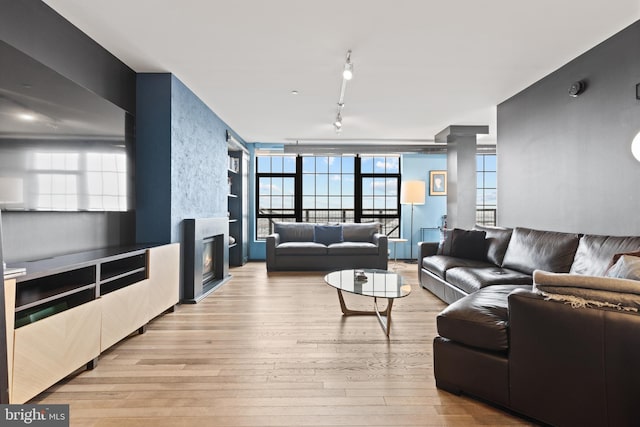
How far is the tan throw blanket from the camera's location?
1404 mm

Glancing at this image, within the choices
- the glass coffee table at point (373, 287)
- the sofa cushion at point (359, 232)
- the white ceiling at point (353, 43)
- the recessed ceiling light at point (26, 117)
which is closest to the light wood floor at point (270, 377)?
the glass coffee table at point (373, 287)

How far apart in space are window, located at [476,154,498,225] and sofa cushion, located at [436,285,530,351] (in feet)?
19.3

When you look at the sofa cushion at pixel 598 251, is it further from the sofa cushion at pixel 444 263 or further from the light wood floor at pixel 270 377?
the light wood floor at pixel 270 377

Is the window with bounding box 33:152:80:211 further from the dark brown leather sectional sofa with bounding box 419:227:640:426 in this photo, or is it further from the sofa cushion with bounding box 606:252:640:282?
the sofa cushion with bounding box 606:252:640:282

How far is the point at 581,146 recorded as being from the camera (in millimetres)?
3170

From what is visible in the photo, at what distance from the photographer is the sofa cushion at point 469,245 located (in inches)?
157

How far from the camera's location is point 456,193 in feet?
18.7

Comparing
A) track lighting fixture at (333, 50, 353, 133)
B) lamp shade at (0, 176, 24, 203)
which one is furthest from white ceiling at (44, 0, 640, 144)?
lamp shade at (0, 176, 24, 203)

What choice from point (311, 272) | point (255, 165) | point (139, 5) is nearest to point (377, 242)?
point (311, 272)

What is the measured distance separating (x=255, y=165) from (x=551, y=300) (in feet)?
20.8

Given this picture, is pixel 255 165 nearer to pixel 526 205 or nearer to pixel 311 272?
pixel 311 272

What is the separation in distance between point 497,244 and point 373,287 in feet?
6.01

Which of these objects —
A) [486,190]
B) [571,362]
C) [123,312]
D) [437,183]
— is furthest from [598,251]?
[486,190]

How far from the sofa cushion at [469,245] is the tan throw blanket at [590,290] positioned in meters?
2.51
